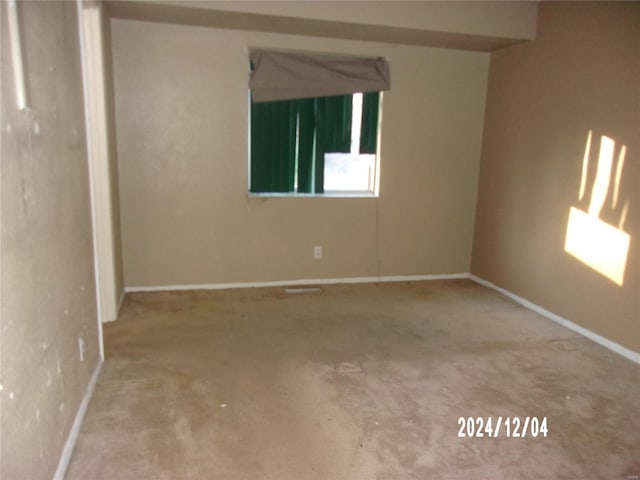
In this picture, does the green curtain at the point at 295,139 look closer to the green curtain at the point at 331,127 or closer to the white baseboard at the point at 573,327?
the green curtain at the point at 331,127

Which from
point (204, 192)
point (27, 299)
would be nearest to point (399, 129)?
point (204, 192)

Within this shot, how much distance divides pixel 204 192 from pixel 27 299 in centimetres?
249

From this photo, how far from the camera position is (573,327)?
10.6 feet

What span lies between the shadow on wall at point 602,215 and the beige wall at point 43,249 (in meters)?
3.13

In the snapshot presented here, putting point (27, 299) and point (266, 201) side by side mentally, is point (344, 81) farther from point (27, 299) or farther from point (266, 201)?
point (27, 299)

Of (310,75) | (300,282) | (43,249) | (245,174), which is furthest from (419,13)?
(43,249)

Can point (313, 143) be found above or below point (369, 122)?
below

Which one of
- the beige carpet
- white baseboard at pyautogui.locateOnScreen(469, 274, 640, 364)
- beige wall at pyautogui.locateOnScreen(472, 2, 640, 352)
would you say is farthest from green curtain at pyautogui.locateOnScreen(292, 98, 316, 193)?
white baseboard at pyautogui.locateOnScreen(469, 274, 640, 364)

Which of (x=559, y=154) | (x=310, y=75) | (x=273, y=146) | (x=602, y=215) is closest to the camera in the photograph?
(x=602, y=215)

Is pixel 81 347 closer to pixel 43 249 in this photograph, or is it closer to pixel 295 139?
pixel 43 249

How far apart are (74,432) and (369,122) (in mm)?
3236

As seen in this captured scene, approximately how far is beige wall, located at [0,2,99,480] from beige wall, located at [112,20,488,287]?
143cm
